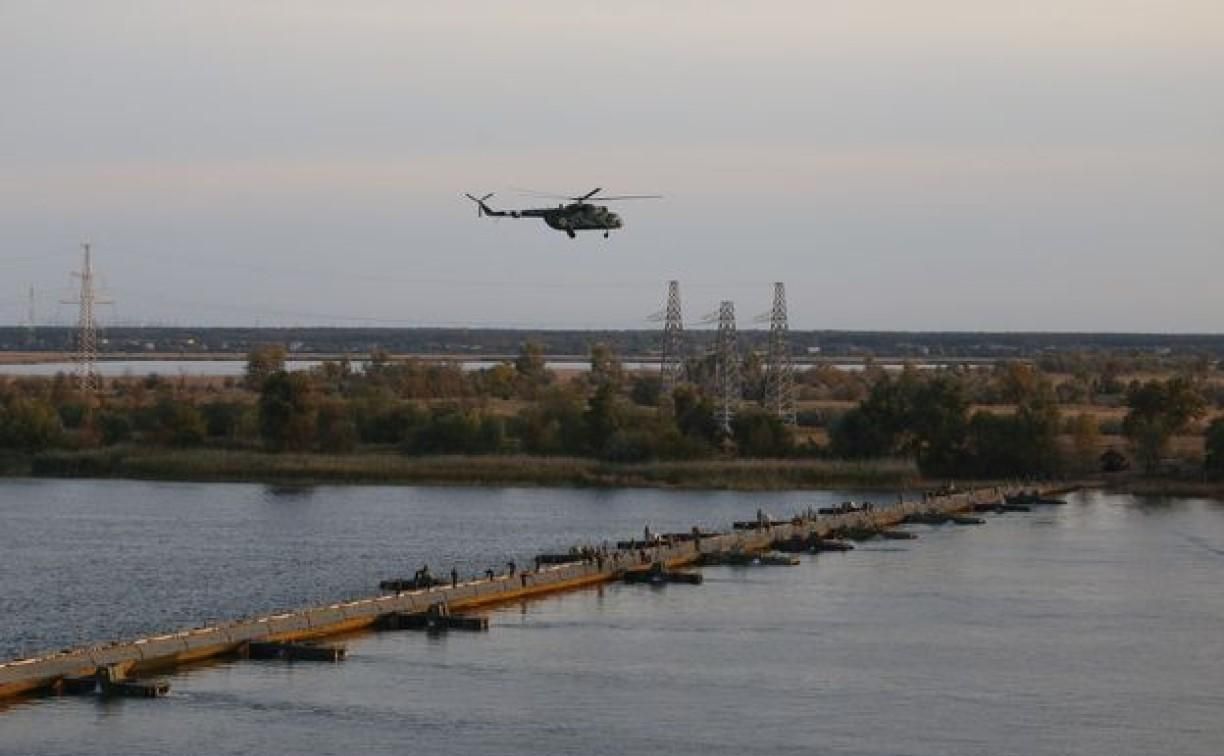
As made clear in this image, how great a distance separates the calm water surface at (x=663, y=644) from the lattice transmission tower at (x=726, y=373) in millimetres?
26889

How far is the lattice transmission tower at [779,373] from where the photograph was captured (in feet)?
407

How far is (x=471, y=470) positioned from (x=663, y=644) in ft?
181

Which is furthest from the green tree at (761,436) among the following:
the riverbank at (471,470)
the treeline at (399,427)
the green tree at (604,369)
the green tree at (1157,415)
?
the green tree at (604,369)

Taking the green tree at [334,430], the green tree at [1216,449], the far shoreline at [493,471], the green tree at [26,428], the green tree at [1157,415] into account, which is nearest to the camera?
the green tree at [1216,449]

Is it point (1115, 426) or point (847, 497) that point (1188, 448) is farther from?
point (847, 497)

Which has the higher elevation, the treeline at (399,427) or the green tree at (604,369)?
the green tree at (604,369)

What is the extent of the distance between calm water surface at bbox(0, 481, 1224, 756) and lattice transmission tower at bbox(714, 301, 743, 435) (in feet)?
88.2

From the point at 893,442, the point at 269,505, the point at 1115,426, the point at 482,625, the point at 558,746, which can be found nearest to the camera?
the point at 558,746

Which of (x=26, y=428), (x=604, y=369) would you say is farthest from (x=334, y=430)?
(x=604, y=369)

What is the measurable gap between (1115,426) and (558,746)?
93786mm

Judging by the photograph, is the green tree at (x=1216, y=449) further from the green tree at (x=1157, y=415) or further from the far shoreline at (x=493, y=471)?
the green tree at (x=1157, y=415)

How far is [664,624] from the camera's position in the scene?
2202 inches

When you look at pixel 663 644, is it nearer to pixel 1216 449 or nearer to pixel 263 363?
pixel 1216 449

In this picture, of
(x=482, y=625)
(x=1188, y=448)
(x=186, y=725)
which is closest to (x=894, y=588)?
(x=482, y=625)
